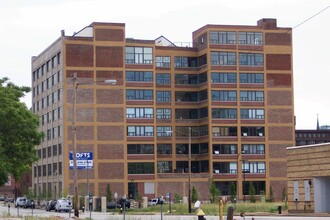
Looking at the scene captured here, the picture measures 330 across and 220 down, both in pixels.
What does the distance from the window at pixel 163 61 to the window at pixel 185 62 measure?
142cm

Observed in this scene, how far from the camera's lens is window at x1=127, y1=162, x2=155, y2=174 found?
12138 cm

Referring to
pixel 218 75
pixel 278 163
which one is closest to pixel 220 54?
pixel 218 75

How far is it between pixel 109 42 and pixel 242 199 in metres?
32.9

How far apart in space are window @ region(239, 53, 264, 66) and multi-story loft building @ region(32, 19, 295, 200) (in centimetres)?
17

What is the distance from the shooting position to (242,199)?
122625 millimetres

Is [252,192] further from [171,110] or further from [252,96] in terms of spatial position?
[171,110]

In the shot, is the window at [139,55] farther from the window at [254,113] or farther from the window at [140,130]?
the window at [254,113]

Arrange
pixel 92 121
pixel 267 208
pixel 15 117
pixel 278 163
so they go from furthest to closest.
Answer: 1. pixel 278 163
2. pixel 92 121
3. pixel 267 208
4. pixel 15 117

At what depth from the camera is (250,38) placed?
126812mm

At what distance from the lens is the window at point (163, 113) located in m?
130

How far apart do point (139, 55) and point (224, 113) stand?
17189 mm

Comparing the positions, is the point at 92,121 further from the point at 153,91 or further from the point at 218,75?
the point at 218,75

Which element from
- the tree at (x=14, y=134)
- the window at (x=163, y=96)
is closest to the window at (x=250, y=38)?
the window at (x=163, y=96)

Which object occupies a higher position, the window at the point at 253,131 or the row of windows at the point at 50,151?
the window at the point at 253,131
